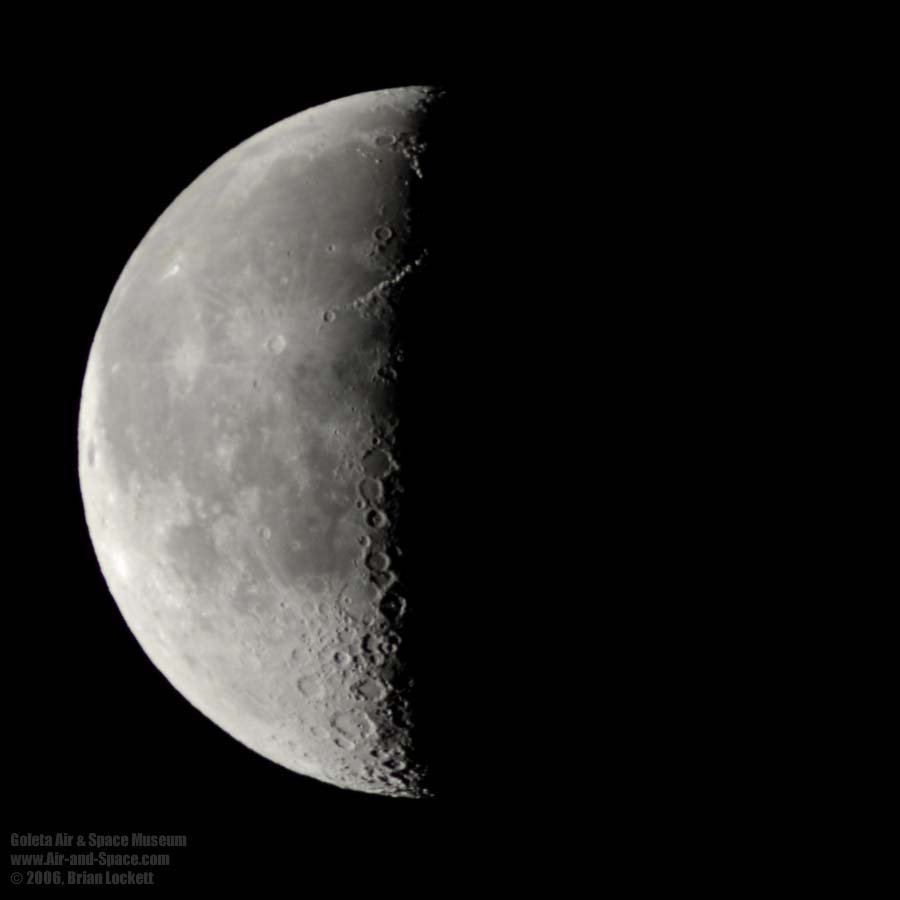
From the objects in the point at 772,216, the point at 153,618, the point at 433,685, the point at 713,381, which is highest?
the point at 772,216

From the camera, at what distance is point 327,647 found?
3217 millimetres

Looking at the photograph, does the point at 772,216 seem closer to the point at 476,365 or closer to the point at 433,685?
the point at 476,365

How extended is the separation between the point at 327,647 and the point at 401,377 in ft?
2.74

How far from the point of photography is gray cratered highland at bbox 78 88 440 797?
3.04 m

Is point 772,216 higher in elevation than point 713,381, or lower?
higher

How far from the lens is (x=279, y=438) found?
306 cm

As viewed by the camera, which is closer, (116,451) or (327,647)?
(327,647)

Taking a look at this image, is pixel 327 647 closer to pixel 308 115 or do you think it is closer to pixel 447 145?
pixel 447 145

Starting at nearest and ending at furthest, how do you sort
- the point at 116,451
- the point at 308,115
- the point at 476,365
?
the point at 476,365 < the point at 116,451 < the point at 308,115

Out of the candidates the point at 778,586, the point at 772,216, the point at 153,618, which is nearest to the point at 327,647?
the point at 153,618

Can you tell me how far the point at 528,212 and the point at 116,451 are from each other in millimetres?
1469

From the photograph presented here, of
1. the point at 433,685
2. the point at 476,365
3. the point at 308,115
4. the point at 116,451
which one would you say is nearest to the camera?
the point at 476,365

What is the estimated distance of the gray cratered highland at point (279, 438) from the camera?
120 inches

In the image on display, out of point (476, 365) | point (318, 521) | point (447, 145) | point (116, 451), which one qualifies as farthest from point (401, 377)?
point (116, 451)
